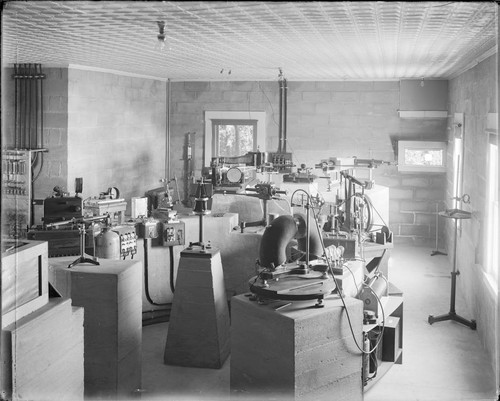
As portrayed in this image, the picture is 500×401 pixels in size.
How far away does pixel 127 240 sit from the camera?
6.10m

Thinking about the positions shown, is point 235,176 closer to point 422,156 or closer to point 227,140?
point 227,140

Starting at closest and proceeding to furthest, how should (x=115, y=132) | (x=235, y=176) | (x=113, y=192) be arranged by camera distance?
(x=113, y=192), (x=235, y=176), (x=115, y=132)

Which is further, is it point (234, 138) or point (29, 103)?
point (234, 138)

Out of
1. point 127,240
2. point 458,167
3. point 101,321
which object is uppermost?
point 458,167

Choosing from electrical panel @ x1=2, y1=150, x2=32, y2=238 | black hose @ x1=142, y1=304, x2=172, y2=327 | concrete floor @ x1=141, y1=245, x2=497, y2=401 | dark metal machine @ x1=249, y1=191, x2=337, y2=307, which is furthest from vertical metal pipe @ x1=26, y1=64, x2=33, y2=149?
dark metal machine @ x1=249, y1=191, x2=337, y2=307

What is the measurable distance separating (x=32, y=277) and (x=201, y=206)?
2.88m

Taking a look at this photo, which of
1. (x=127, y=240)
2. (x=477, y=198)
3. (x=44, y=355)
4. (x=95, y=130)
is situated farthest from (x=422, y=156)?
(x=44, y=355)

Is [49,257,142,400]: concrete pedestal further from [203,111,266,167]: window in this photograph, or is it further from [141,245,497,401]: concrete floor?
[203,111,266,167]: window

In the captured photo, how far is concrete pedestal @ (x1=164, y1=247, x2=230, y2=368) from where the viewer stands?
18.1 feet

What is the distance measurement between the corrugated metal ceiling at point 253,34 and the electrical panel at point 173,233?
1.70 m

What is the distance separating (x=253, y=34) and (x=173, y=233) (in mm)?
2383

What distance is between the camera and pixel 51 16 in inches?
164

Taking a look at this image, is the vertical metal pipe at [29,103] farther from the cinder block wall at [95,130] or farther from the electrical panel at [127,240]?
the electrical panel at [127,240]

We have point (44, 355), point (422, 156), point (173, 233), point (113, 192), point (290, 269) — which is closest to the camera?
point (44, 355)
